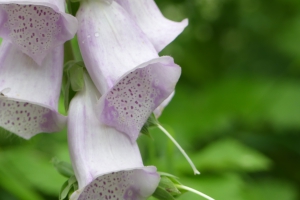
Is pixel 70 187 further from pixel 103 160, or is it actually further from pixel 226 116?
pixel 226 116

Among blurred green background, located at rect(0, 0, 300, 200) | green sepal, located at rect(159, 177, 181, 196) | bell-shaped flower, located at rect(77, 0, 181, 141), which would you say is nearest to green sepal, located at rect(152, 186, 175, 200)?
green sepal, located at rect(159, 177, 181, 196)

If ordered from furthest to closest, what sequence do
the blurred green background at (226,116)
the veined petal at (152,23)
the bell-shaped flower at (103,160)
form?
the blurred green background at (226,116), the veined petal at (152,23), the bell-shaped flower at (103,160)

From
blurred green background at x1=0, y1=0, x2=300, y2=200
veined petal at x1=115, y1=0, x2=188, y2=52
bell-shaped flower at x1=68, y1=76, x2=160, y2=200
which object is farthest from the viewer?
blurred green background at x1=0, y1=0, x2=300, y2=200

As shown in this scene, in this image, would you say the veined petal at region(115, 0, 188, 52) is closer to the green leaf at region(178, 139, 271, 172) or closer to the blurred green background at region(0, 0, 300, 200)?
the blurred green background at region(0, 0, 300, 200)

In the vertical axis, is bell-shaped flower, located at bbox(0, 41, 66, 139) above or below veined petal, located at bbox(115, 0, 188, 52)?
below

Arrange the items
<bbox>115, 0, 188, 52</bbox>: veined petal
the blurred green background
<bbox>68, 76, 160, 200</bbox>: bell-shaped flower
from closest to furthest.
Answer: <bbox>68, 76, 160, 200</bbox>: bell-shaped flower < <bbox>115, 0, 188, 52</bbox>: veined petal < the blurred green background

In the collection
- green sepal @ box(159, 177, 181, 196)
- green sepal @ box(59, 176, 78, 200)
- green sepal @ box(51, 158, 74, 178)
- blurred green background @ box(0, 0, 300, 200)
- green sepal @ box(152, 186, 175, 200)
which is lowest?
blurred green background @ box(0, 0, 300, 200)

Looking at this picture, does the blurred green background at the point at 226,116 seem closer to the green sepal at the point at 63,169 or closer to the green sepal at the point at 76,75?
the green sepal at the point at 63,169

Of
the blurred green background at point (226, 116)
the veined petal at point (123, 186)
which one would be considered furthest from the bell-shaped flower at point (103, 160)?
the blurred green background at point (226, 116)

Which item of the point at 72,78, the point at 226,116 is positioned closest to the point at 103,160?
the point at 72,78
